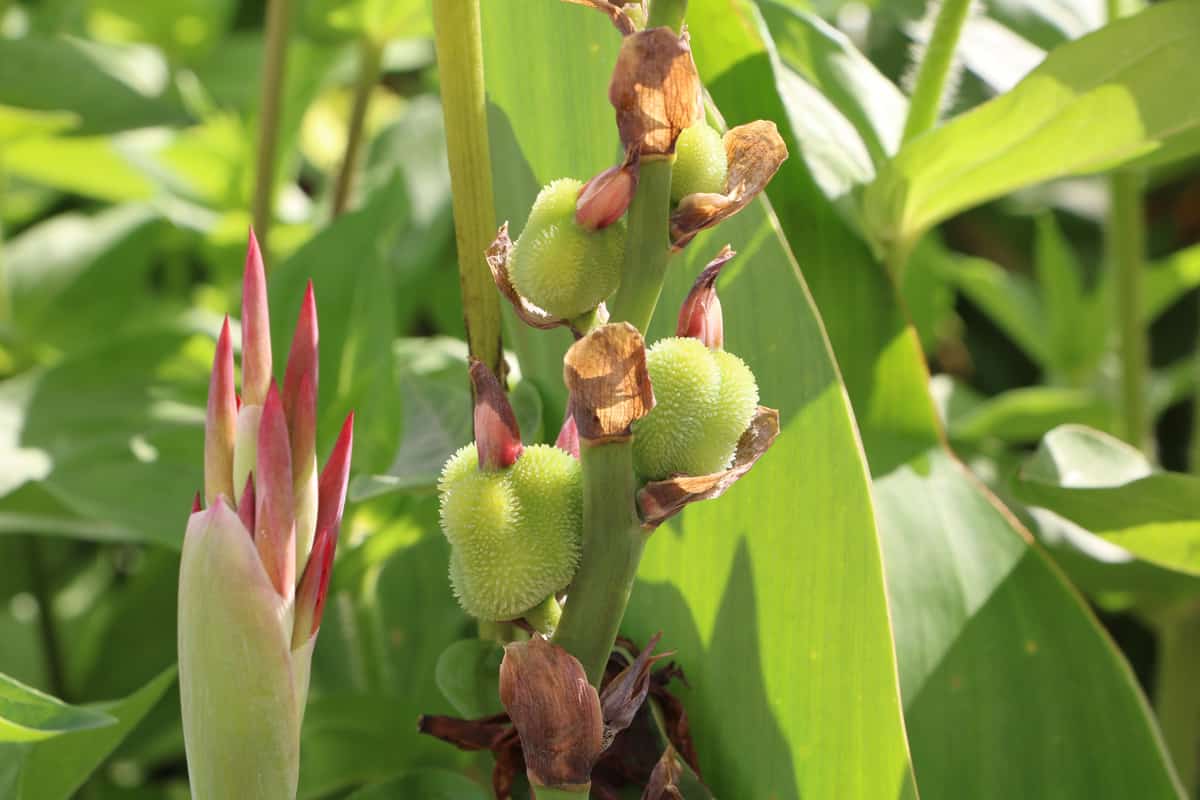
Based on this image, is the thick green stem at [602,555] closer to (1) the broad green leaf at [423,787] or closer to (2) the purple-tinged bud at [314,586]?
(2) the purple-tinged bud at [314,586]

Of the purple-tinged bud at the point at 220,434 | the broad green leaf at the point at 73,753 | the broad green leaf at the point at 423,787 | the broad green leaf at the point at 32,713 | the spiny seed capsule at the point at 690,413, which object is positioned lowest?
the broad green leaf at the point at 423,787

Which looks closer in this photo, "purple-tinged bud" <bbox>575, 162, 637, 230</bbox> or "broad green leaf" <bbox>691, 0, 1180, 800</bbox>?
"purple-tinged bud" <bbox>575, 162, 637, 230</bbox>

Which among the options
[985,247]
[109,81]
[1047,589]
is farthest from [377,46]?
[985,247]

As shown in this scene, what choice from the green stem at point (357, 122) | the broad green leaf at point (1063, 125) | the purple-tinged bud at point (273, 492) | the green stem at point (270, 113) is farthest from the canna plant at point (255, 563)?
the green stem at point (357, 122)

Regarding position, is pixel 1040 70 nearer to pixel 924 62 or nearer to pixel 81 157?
pixel 924 62

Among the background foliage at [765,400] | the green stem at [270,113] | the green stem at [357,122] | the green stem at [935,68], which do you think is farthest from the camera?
the green stem at [357,122]

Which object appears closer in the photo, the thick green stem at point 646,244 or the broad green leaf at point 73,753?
the thick green stem at point 646,244

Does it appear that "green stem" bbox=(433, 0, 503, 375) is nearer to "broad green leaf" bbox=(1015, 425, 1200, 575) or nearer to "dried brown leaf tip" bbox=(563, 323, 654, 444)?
"dried brown leaf tip" bbox=(563, 323, 654, 444)

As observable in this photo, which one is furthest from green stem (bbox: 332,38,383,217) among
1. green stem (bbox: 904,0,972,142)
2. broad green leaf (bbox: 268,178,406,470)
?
green stem (bbox: 904,0,972,142)

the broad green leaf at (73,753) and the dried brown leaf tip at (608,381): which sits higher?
the dried brown leaf tip at (608,381)
